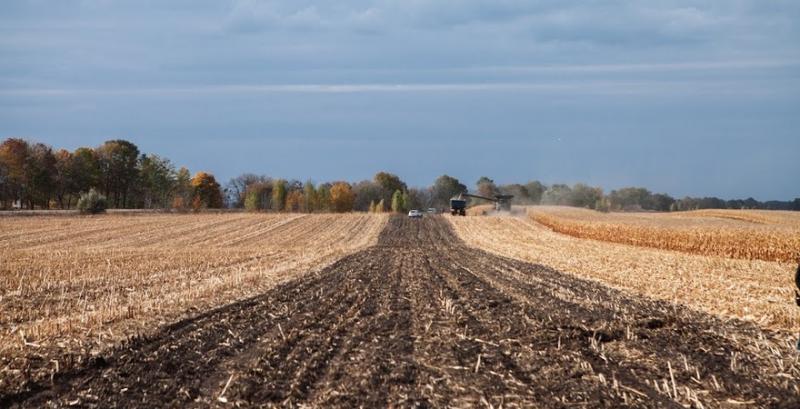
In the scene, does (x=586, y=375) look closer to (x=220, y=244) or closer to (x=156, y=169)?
(x=220, y=244)

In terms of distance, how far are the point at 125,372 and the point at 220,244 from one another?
39236mm

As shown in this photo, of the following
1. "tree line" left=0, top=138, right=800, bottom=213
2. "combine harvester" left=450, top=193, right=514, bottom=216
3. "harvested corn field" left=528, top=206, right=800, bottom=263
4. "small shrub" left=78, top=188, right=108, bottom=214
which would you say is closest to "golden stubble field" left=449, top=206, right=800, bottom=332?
"harvested corn field" left=528, top=206, right=800, bottom=263

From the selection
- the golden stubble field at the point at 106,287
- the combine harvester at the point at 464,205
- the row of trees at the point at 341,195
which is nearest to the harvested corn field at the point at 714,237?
the golden stubble field at the point at 106,287

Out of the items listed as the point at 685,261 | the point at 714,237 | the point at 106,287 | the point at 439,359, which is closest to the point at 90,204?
the point at 106,287

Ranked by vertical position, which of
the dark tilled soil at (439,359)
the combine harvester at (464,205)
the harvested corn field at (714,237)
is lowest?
the dark tilled soil at (439,359)

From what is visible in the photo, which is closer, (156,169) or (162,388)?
(162,388)

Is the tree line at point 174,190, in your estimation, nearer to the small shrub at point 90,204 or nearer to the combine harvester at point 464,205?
the small shrub at point 90,204

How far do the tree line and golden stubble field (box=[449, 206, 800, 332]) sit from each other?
209 feet

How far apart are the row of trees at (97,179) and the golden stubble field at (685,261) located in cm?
6890

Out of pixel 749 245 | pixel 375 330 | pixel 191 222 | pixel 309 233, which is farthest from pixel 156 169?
pixel 375 330

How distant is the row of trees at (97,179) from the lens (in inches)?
3880

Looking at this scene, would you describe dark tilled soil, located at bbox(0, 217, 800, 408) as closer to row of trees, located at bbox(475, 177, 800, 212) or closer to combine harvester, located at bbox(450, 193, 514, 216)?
combine harvester, located at bbox(450, 193, 514, 216)

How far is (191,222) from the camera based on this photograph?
221 ft

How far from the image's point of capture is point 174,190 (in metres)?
128
